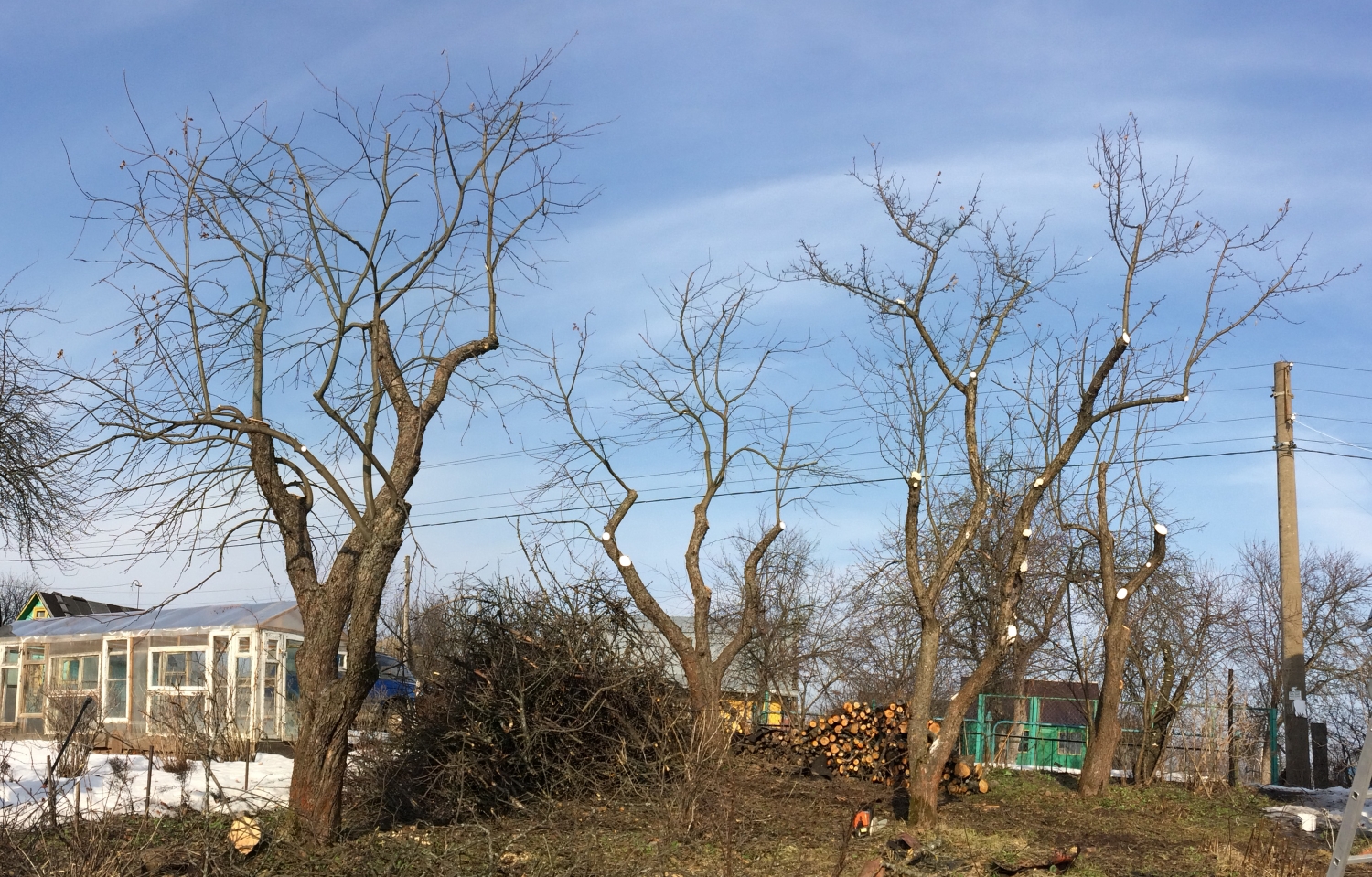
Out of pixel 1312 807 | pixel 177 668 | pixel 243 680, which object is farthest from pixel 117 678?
pixel 1312 807

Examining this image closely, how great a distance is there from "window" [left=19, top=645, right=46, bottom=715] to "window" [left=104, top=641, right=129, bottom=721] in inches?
89.1

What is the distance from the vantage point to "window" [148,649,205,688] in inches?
805

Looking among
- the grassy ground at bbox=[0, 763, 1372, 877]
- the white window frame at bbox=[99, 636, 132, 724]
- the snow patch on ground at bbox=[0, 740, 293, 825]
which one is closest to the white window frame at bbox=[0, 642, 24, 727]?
the white window frame at bbox=[99, 636, 132, 724]

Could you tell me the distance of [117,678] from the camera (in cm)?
2147

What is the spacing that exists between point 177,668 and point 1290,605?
19.5 m

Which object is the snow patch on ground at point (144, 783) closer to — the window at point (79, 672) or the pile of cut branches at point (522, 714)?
the pile of cut branches at point (522, 714)

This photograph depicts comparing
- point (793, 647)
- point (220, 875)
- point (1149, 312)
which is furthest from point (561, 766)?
point (793, 647)

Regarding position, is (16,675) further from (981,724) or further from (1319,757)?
(1319,757)

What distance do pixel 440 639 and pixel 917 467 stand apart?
608 centimetres

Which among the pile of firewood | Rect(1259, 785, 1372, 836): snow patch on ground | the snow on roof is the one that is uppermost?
the snow on roof

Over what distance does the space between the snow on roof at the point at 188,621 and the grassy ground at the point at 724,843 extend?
1192 cm

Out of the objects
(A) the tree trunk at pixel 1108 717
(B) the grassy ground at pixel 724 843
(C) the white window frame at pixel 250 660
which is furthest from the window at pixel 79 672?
(A) the tree trunk at pixel 1108 717

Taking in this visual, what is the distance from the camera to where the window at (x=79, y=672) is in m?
21.7

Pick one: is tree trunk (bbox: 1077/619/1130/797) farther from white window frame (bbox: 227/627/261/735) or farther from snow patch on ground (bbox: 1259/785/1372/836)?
white window frame (bbox: 227/627/261/735)
